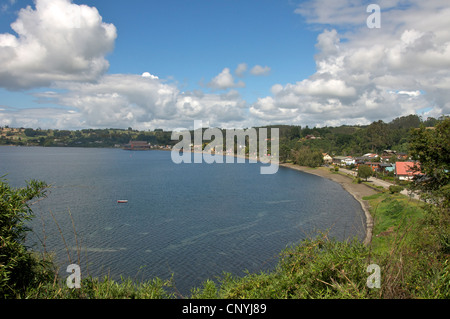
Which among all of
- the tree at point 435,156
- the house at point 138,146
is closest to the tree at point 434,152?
the tree at point 435,156

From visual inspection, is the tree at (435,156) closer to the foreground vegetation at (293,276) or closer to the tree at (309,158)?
the foreground vegetation at (293,276)

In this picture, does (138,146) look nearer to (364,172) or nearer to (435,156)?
(364,172)

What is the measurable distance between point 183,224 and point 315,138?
104 meters

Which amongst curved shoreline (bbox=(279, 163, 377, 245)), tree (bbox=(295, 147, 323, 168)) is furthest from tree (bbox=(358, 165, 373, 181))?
tree (bbox=(295, 147, 323, 168))

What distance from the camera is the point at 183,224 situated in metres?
27.1

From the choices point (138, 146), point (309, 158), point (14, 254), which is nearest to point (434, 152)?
point (14, 254)

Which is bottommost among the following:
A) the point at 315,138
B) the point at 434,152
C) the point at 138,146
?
the point at 434,152

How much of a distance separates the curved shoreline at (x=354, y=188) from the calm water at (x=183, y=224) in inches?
36.8

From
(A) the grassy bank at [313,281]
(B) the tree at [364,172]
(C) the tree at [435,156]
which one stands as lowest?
(B) the tree at [364,172]

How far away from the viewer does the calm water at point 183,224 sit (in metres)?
18.8

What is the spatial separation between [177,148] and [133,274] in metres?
137

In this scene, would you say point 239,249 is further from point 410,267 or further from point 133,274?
point 410,267
